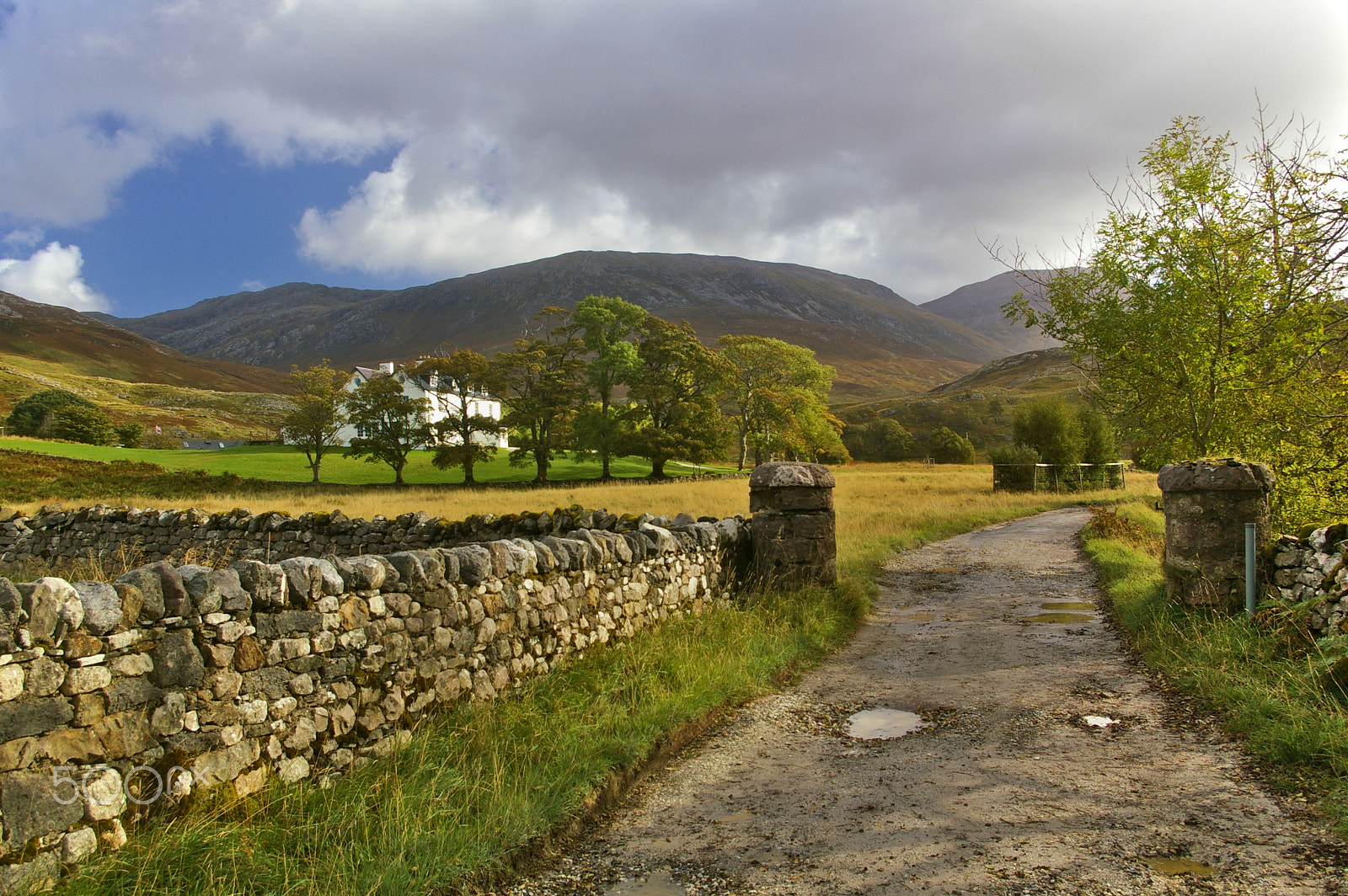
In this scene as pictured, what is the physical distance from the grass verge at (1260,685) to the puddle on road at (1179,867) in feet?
2.65

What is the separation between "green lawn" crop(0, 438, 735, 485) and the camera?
4188 cm

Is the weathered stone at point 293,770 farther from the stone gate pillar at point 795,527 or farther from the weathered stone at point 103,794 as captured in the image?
the stone gate pillar at point 795,527

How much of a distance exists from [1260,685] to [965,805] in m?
2.99

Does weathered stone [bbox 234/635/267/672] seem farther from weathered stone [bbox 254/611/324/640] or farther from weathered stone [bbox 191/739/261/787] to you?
weathered stone [bbox 191/739/261/787]

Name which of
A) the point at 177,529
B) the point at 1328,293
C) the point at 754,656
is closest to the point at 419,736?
the point at 754,656

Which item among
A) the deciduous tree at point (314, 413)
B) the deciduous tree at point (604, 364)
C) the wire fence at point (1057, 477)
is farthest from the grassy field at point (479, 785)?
the deciduous tree at point (314, 413)

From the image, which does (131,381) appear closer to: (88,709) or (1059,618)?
(1059,618)

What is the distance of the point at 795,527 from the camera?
33.2 feet

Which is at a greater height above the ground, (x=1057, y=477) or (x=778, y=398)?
(x=778, y=398)

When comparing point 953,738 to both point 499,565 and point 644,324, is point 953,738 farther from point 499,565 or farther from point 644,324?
point 644,324

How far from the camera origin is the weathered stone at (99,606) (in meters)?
3.23

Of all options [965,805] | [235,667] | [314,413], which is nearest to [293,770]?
[235,667]

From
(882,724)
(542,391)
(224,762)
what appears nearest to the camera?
(224,762)

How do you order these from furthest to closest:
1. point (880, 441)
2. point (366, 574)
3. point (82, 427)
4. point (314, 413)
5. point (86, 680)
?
point (880, 441) → point (82, 427) → point (314, 413) → point (366, 574) → point (86, 680)
